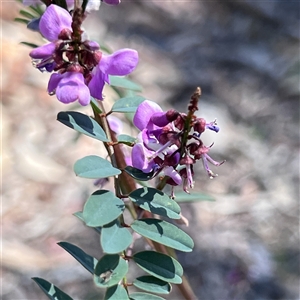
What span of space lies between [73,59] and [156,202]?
0.78 ft

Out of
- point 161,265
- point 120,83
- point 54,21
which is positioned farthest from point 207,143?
point 54,21

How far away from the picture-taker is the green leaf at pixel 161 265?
27.6 inches

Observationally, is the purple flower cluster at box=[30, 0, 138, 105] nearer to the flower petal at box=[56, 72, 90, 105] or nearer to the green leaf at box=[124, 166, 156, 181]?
the flower petal at box=[56, 72, 90, 105]

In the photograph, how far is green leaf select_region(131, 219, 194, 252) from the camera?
69 centimetres

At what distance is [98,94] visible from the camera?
686mm

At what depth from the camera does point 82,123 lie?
0.71 metres

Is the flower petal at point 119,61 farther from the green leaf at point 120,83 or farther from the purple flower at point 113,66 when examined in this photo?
the green leaf at point 120,83

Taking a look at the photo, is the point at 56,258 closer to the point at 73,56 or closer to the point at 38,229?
the point at 38,229

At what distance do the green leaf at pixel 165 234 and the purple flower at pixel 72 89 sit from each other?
0.67 feet

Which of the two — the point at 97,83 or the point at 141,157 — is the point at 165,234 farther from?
the point at 97,83

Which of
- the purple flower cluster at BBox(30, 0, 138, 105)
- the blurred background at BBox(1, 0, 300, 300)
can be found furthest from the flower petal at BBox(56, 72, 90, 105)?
the blurred background at BBox(1, 0, 300, 300)

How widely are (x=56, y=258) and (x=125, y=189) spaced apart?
4.90 feet

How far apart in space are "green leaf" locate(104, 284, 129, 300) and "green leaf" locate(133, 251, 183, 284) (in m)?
0.05

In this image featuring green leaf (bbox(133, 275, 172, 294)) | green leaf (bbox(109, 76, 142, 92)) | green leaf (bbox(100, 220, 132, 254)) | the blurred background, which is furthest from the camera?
the blurred background
